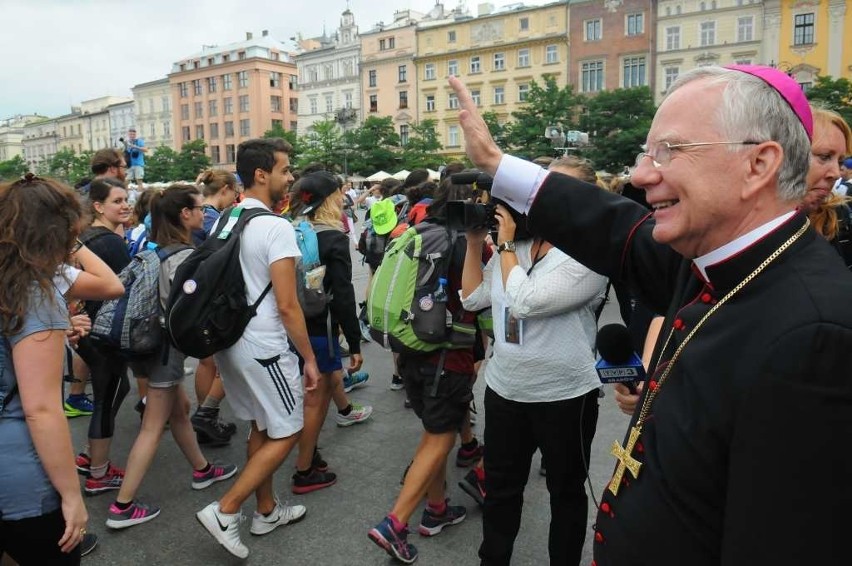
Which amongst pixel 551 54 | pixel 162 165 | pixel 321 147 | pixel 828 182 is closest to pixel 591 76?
pixel 551 54

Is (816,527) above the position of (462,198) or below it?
below

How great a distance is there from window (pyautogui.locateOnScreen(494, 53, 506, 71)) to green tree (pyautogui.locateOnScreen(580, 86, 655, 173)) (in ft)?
50.3

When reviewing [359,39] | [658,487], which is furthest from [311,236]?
[359,39]

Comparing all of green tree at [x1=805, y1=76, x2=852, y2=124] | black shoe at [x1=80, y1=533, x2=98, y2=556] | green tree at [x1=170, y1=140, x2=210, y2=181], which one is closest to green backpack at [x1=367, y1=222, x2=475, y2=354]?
black shoe at [x1=80, y1=533, x2=98, y2=556]

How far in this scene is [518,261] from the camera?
2.83 metres

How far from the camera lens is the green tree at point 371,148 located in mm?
50812

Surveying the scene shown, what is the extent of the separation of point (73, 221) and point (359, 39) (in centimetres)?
6637

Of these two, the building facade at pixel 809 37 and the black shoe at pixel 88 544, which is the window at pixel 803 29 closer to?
the building facade at pixel 809 37

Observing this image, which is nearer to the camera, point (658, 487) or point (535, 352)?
point (658, 487)

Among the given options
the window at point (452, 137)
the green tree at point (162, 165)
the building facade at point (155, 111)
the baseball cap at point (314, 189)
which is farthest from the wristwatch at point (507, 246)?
the building facade at point (155, 111)

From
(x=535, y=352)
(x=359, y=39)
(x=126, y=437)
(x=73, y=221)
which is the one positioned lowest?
(x=126, y=437)

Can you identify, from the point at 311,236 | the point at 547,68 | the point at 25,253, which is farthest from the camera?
the point at 547,68

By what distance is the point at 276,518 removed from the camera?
354 cm

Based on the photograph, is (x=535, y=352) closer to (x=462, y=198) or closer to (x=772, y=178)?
(x=462, y=198)
